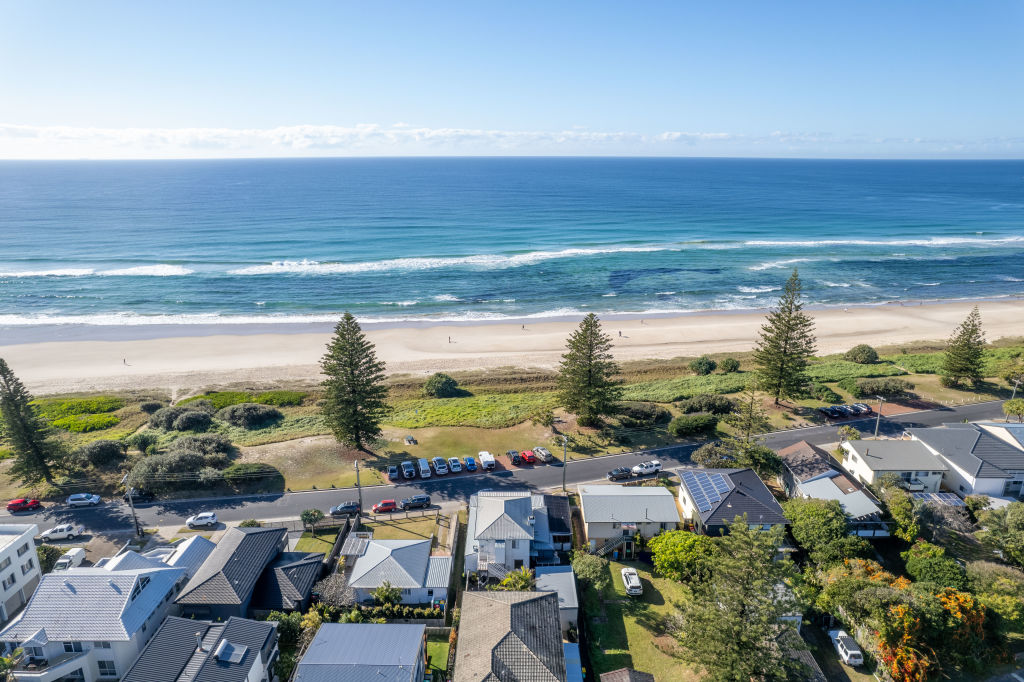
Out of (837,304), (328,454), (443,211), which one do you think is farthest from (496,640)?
(443,211)

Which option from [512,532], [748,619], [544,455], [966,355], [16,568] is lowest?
[544,455]

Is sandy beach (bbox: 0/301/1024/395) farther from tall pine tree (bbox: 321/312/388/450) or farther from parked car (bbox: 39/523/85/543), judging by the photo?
parked car (bbox: 39/523/85/543)

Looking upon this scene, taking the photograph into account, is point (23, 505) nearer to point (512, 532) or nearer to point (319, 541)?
point (319, 541)

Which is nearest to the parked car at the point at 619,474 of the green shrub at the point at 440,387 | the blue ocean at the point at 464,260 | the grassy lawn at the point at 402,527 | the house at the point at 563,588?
the house at the point at 563,588

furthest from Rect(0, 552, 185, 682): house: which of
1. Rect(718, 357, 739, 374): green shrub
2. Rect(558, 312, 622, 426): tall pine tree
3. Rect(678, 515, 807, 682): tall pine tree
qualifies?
Rect(718, 357, 739, 374): green shrub

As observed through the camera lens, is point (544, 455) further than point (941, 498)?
Yes

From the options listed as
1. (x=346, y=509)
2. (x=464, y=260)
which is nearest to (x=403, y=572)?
(x=346, y=509)
